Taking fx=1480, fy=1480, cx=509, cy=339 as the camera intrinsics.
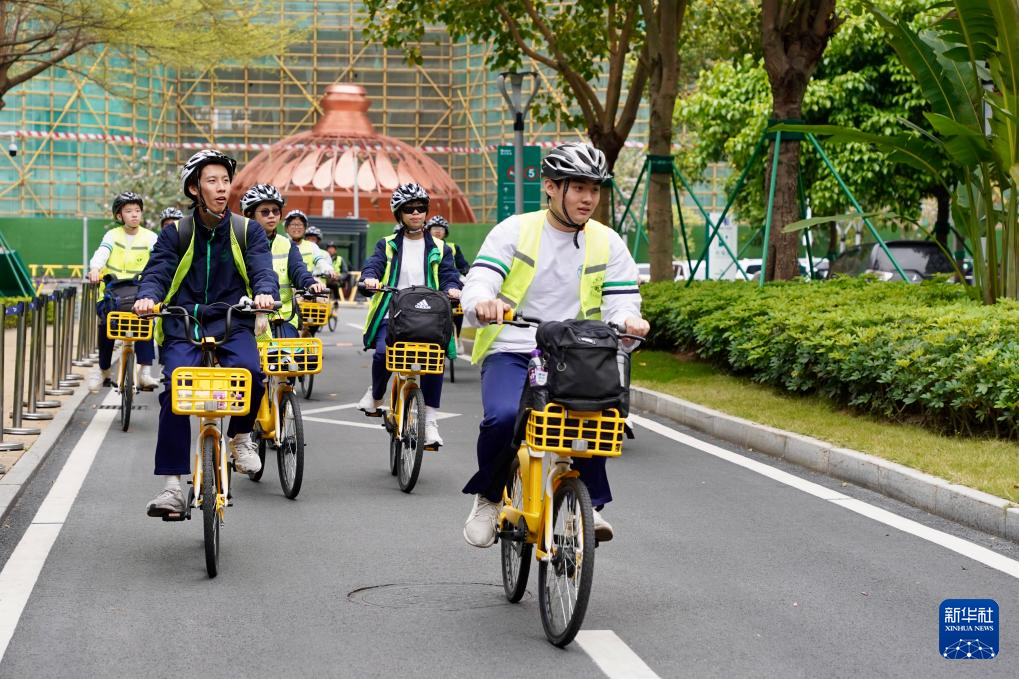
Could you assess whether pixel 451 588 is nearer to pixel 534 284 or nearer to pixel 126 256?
pixel 534 284

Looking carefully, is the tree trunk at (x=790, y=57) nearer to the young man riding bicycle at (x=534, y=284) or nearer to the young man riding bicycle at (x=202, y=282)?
the young man riding bicycle at (x=202, y=282)

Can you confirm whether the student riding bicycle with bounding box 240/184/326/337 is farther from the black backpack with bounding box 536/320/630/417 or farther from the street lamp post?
the street lamp post

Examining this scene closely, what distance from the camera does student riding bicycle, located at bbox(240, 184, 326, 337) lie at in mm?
8750

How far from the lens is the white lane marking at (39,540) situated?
577cm

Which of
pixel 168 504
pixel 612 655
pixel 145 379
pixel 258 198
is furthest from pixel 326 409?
pixel 612 655

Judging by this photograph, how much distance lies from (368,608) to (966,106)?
366 inches

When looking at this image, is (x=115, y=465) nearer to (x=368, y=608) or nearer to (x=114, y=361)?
(x=368, y=608)

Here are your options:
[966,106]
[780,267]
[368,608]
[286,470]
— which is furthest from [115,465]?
[780,267]

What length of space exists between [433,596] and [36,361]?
25.3 ft

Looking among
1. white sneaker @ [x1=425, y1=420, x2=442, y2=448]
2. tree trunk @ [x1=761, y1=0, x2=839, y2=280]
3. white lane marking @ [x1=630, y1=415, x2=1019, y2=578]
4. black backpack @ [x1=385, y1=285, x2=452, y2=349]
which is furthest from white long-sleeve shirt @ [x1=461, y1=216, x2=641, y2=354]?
tree trunk @ [x1=761, y1=0, x2=839, y2=280]

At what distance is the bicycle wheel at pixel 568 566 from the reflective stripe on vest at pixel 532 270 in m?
0.79

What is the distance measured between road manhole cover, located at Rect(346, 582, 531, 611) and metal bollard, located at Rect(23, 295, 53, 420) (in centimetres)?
651

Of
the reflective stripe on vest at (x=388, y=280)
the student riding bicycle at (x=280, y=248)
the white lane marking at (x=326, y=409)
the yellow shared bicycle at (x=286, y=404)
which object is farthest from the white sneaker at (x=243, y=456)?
the white lane marking at (x=326, y=409)

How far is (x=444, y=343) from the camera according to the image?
8.89 m
